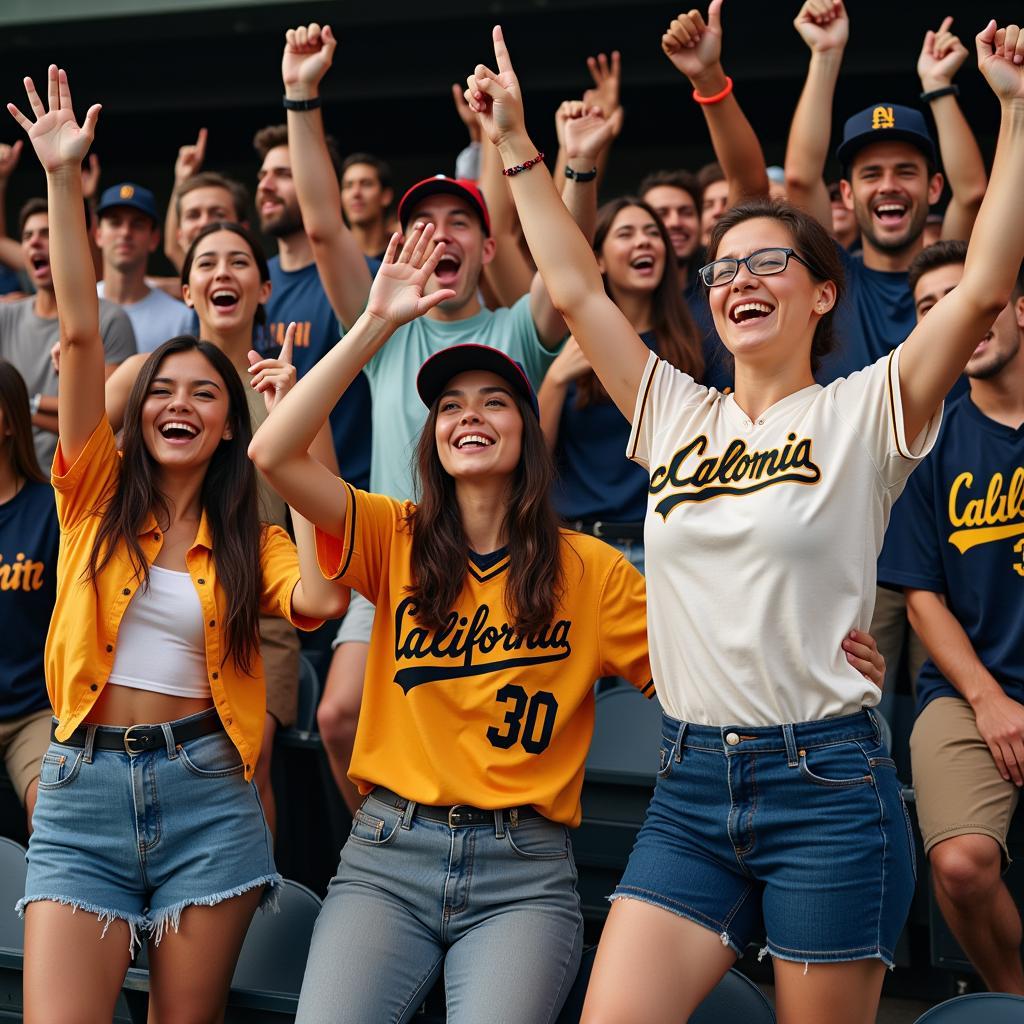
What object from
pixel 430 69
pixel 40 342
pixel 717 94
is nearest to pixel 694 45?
pixel 717 94

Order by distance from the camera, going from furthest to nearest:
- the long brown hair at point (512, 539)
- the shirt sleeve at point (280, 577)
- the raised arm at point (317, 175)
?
the raised arm at point (317, 175) < the shirt sleeve at point (280, 577) < the long brown hair at point (512, 539)

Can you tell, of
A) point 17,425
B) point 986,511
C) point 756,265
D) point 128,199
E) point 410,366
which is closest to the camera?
point 756,265

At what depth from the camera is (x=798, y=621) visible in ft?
7.25

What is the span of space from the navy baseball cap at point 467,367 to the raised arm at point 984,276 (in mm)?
981

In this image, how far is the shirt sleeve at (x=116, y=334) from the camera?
4.70m

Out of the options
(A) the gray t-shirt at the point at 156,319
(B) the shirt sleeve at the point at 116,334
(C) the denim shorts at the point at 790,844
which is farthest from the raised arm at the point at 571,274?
(A) the gray t-shirt at the point at 156,319

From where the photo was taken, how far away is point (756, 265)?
2.45m

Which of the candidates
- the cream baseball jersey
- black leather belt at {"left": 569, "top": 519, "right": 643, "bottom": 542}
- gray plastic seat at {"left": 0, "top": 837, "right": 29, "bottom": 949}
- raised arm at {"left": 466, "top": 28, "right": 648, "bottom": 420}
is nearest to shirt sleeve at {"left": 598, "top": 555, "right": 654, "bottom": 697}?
the cream baseball jersey

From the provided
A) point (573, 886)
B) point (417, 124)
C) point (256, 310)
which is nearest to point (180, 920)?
point (573, 886)

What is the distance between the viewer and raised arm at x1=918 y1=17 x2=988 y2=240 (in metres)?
4.05

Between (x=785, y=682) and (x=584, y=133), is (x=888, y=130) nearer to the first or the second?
(x=584, y=133)

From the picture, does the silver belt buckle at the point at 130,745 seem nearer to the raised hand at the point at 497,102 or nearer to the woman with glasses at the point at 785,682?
the woman with glasses at the point at 785,682

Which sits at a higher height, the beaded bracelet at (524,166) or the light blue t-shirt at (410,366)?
the beaded bracelet at (524,166)

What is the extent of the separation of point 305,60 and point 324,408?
5.59 ft
